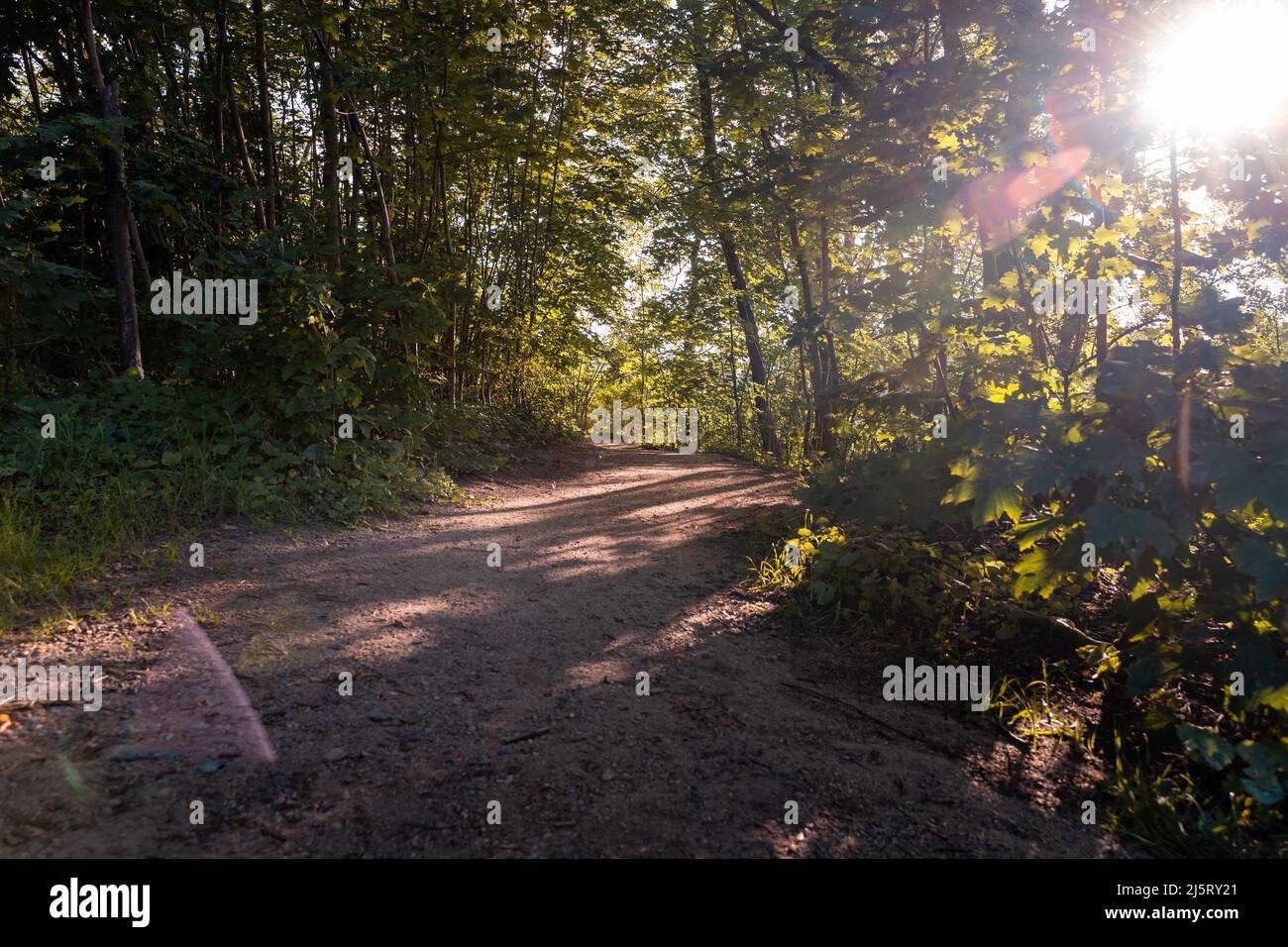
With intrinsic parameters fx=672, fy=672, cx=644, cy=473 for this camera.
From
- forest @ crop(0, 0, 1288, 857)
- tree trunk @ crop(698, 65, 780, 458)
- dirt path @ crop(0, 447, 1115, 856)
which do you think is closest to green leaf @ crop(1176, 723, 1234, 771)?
forest @ crop(0, 0, 1288, 857)

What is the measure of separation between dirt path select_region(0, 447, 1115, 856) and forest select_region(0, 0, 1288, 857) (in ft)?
0.47

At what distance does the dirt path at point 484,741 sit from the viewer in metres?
2.14

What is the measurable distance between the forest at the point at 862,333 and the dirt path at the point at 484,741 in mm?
144

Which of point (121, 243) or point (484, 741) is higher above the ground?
point (121, 243)

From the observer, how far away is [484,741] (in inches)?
106

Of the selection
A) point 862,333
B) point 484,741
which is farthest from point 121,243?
point 862,333

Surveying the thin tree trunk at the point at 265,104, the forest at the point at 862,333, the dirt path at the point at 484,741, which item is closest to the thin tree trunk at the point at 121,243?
the forest at the point at 862,333

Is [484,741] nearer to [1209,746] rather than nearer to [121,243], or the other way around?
[1209,746]

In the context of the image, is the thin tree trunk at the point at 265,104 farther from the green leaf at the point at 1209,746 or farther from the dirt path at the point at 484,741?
the green leaf at the point at 1209,746

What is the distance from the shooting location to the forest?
2773 millimetres

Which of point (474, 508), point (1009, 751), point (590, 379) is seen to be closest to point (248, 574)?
point (474, 508)

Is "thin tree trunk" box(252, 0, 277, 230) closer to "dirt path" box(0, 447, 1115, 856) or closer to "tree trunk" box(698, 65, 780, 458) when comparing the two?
"dirt path" box(0, 447, 1115, 856)

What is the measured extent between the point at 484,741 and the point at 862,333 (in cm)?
456
